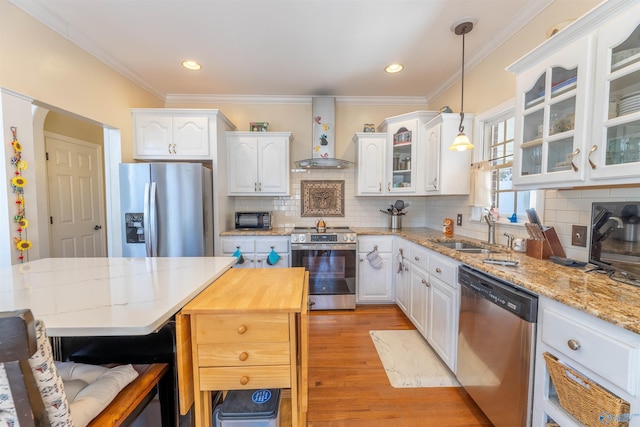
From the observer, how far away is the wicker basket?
0.83 m

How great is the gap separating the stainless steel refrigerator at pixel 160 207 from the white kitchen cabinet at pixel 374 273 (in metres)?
1.91

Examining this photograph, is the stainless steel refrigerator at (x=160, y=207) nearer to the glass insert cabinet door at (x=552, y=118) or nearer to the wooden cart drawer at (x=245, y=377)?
the wooden cart drawer at (x=245, y=377)

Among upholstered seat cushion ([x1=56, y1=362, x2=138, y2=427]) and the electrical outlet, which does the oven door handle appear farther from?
upholstered seat cushion ([x1=56, y1=362, x2=138, y2=427])

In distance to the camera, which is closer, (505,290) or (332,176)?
(505,290)

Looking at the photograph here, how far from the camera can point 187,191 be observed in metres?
2.64

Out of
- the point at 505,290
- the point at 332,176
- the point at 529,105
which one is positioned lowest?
the point at 505,290

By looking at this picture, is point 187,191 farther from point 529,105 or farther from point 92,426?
point 529,105

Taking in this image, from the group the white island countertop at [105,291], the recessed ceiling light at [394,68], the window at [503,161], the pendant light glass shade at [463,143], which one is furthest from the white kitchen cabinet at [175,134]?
the window at [503,161]

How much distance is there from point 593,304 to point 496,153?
73.7 inches

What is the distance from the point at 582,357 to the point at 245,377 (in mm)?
1297

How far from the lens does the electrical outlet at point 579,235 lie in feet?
5.07

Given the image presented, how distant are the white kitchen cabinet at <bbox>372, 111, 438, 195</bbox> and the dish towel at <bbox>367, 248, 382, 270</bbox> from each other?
821mm

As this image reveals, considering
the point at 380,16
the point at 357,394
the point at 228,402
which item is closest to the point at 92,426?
the point at 228,402

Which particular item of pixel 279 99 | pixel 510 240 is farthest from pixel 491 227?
pixel 279 99
